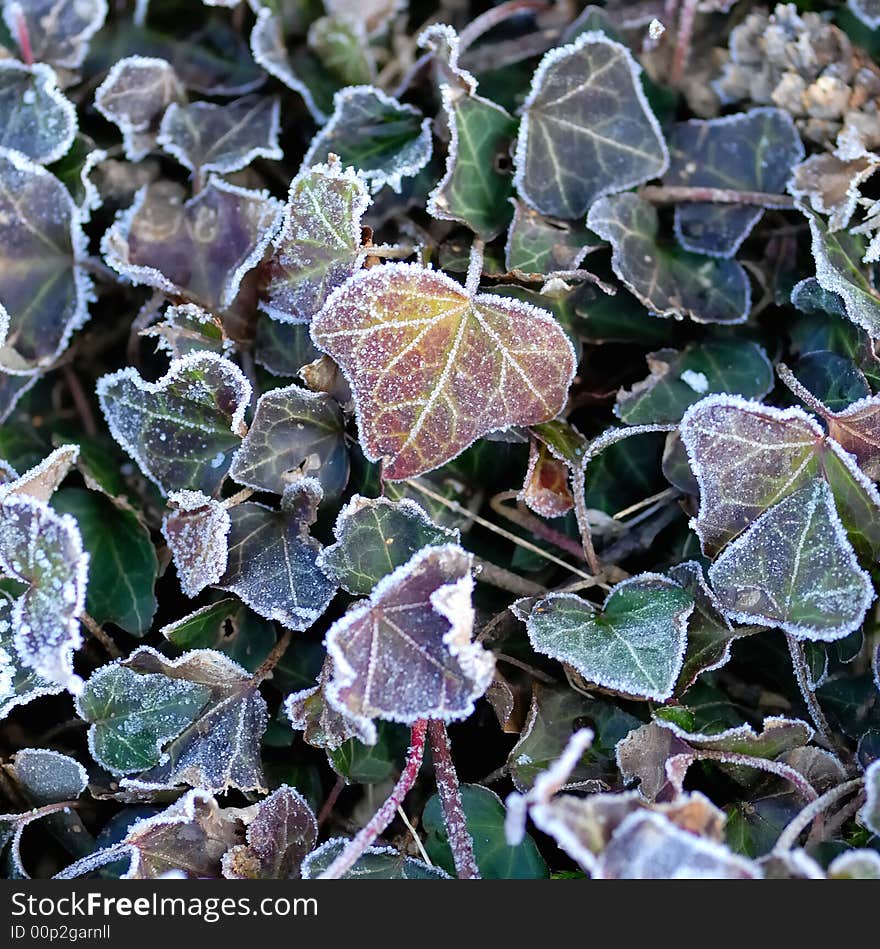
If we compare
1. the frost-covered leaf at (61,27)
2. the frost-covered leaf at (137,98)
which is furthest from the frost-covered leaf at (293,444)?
the frost-covered leaf at (61,27)

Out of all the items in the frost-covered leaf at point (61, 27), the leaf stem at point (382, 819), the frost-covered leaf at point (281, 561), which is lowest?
the leaf stem at point (382, 819)

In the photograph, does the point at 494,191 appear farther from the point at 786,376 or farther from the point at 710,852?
the point at 710,852

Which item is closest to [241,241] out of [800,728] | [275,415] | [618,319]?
[275,415]

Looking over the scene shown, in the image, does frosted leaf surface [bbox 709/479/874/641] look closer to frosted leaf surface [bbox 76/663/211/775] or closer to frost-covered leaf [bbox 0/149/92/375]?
frosted leaf surface [bbox 76/663/211/775]

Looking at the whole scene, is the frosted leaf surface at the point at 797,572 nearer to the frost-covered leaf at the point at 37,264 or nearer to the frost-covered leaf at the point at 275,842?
the frost-covered leaf at the point at 275,842

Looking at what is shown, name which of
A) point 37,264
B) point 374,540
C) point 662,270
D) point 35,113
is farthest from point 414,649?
point 35,113

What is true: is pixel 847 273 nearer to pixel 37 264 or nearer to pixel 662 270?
pixel 662 270
